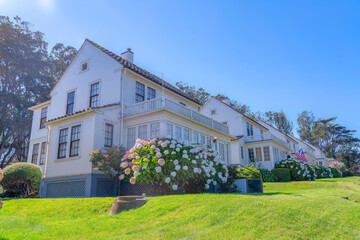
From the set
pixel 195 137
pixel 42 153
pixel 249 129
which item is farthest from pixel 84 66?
pixel 249 129

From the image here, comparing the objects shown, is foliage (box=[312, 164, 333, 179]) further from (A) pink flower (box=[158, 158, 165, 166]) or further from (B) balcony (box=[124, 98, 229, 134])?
(A) pink flower (box=[158, 158, 165, 166])

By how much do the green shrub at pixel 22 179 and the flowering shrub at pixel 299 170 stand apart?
2123 centimetres

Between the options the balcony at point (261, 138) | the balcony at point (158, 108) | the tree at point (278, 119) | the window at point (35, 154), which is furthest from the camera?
the tree at point (278, 119)

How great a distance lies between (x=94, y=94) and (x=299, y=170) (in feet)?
63.2

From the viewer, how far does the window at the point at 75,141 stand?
1473 centimetres

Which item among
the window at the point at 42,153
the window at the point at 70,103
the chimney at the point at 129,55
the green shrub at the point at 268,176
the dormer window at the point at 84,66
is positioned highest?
the chimney at the point at 129,55

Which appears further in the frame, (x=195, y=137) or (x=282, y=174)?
(x=282, y=174)

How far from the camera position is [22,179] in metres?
16.1

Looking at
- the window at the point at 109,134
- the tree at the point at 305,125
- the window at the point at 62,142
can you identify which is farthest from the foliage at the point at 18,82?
the tree at the point at 305,125

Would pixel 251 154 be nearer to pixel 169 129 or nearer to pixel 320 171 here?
pixel 320 171

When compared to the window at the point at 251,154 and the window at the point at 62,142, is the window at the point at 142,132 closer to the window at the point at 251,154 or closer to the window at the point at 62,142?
the window at the point at 62,142

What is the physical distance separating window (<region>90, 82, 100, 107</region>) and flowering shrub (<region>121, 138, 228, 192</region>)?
23.2ft

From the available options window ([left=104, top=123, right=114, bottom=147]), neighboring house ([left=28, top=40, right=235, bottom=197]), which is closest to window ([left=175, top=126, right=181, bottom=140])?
neighboring house ([left=28, top=40, right=235, bottom=197])

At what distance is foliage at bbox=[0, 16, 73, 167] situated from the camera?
31.4 m
